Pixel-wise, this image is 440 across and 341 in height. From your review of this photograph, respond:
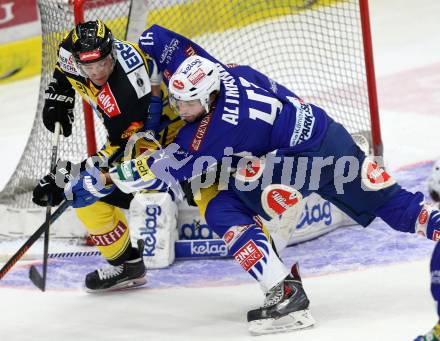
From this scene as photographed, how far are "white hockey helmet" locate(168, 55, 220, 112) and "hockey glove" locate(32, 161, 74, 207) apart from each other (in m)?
0.55

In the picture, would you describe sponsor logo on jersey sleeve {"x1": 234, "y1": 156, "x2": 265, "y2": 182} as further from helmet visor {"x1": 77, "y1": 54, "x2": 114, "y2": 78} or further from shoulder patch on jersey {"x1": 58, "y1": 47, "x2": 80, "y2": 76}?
shoulder patch on jersey {"x1": 58, "y1": 47, "x2": 80, "y2": 76}

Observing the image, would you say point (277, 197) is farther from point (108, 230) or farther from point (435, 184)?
point (435, 184)

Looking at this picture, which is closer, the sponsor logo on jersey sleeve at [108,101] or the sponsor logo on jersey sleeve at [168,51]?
the sponsor logo on jersey sleeve at [108,101]

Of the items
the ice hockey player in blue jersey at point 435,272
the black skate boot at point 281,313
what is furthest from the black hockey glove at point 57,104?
the ice hockey player in blue jersey at point 435,272

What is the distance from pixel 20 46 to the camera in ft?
25.1

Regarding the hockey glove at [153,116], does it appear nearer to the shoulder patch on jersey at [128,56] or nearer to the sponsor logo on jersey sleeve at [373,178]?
the shoulder patch on jersey at [128,56]

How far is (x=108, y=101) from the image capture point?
4219 millimetres

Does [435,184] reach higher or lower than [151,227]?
higher

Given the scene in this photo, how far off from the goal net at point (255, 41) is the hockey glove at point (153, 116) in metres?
0.86

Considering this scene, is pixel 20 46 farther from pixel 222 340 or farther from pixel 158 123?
pixel 222 340

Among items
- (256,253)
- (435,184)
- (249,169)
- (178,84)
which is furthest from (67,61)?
(435,184)

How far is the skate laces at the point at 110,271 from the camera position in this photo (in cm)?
468

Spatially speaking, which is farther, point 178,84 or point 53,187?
point 53,187

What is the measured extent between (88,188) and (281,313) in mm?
875
